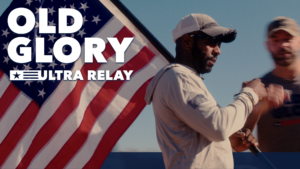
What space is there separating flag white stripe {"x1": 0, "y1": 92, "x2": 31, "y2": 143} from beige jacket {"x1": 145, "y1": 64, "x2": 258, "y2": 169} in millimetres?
2340

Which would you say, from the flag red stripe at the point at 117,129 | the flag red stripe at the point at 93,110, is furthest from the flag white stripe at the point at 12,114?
the flag red stripe at the point at 117,129

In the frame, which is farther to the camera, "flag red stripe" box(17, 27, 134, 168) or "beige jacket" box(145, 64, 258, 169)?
"flag red stripe" box(17, 27, 134, 168)

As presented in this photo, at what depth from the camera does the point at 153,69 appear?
3.63 m

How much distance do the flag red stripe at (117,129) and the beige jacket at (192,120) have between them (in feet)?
6.08

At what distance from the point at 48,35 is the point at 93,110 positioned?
37.6 inches

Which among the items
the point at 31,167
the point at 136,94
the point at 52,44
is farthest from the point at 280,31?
the point at 31,167

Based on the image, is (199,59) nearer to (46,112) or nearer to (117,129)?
(117,129)

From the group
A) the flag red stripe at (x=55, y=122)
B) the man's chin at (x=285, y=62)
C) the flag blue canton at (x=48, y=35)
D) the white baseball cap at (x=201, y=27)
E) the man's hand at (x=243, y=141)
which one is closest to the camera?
the white baseball cap at (x=201, y=27)

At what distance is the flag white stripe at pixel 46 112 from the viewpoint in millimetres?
3580

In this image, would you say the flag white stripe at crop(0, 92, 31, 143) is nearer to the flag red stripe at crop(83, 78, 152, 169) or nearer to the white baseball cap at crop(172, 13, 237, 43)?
the flag red stripe at crop(83, 78, 152, 169)

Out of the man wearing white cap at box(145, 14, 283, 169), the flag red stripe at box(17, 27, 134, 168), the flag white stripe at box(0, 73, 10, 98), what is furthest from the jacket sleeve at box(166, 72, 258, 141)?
the flag white stripe at box(0, 73, 10, 98)

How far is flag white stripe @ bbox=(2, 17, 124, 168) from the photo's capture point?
358 centimetres

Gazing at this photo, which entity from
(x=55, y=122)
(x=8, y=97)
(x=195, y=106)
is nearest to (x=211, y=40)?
(x=195, y=106)

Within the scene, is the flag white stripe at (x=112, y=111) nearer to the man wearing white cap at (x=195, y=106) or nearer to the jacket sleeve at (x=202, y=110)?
the man wearing white cap at (x=195, y=106)
